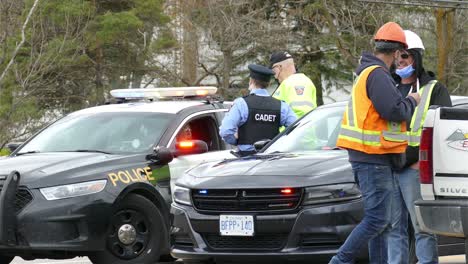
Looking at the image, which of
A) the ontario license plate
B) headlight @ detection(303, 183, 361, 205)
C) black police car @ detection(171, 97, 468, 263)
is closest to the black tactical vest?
black police car @ detection(171, 97, 468, 263)

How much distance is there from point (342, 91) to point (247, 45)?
8.17 meters

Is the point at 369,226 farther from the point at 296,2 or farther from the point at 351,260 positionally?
the point at 296,2

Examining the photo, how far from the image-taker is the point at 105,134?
9984mm

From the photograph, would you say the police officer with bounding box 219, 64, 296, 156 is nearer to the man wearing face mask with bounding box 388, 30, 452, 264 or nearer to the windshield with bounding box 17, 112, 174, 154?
the windshield with bounding box 17, 112, 174, 154

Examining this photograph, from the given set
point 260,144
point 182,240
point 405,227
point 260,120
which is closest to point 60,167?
point 182,240

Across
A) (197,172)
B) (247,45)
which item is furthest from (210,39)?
(197,172)

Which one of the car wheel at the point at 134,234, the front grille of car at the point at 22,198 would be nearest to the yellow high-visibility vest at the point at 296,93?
the car wheel at the point at 134,234

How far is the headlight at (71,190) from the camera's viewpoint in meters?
8.60

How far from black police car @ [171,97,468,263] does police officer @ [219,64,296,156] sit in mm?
1590

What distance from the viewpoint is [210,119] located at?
10633 millimetres

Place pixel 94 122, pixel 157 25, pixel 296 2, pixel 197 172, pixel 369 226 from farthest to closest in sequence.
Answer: pixel 157 25
pixel 296 2
pixel 94 122
pixel 197 172
pixel 369 226

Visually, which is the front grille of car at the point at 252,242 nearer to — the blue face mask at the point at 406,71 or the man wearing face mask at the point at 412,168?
the man wearing face mask at the point at 412,168

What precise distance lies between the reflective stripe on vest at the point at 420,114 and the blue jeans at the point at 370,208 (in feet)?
0.91

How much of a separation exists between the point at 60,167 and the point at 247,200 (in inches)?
77.0
